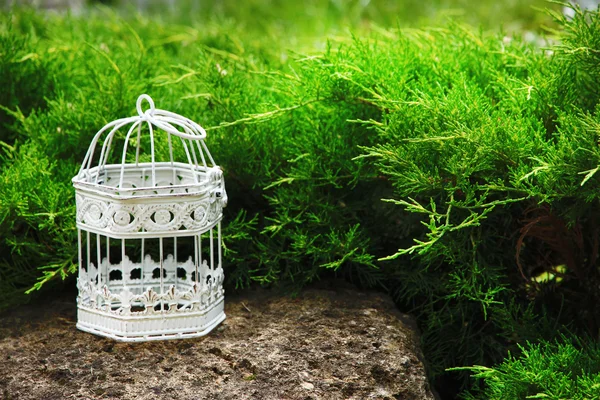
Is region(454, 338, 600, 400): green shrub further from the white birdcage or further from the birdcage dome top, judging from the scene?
the birdcage dome top

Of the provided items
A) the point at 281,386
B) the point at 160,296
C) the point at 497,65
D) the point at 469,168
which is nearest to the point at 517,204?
the point at 469,168

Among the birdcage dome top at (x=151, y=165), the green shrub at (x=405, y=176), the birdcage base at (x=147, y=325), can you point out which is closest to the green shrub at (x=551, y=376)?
the green shrub at (x=405, y=176)

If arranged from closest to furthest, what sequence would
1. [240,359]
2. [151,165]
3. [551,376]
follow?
[551,376] → [240,359] → [151,165]

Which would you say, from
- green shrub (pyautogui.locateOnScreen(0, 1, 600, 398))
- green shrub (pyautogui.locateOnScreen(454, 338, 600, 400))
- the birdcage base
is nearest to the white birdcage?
the birdcage base

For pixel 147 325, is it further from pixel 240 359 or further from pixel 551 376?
pixel 551 376

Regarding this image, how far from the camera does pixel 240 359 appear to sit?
2143 millimetres

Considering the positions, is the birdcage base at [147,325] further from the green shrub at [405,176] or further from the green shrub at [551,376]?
the green shrub at [551,376]

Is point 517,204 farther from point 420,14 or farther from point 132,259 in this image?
point 420,14

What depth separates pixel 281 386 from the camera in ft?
6.67

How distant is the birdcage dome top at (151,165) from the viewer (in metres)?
2.18

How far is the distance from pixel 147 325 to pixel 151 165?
20.1 inches

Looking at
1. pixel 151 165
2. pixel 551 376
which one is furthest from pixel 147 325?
pixel 551 376

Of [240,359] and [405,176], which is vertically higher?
[405,176]

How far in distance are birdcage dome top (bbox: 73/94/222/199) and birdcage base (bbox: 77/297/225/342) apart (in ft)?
1.24
